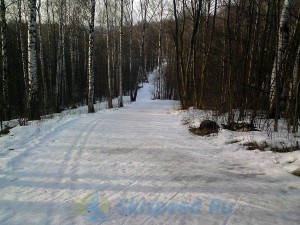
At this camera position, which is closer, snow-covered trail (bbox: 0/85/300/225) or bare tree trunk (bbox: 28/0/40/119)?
snow-covered trail (bbox: 0/85/300/225)

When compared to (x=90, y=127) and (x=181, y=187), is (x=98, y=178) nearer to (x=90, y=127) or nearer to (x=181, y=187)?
(x=181, y=187)

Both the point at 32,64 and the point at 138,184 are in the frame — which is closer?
the point at 138,184

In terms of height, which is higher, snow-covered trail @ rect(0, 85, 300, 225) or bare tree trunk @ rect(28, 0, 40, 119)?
bare tree trunk @ rect(28, 0, 40, 119)

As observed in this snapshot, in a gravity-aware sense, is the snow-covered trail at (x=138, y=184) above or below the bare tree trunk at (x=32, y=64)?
below

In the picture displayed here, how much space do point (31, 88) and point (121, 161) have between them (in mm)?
6603

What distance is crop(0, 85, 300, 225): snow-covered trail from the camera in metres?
3.43

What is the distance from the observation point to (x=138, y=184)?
14.8 ft

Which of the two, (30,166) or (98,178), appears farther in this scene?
(30,166)

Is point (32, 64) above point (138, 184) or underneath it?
above

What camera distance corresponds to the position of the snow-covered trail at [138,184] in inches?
135

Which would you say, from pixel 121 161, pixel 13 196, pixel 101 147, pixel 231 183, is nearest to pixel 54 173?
pixel 13 196

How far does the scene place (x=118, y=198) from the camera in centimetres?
395

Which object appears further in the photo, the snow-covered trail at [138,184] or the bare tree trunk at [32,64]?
the bare tree trunk at [32,64]

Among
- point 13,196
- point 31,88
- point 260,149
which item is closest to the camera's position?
point 13,196
